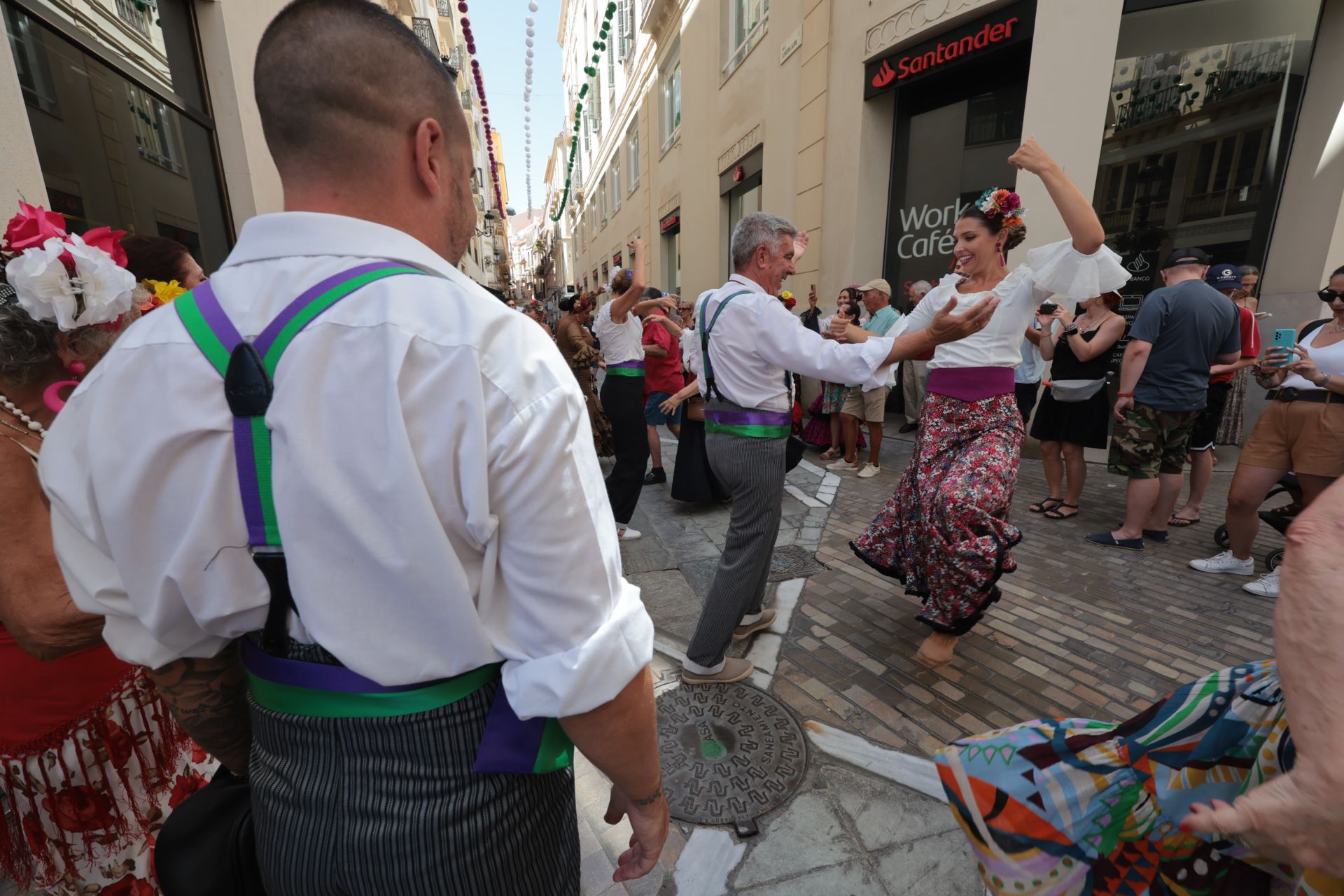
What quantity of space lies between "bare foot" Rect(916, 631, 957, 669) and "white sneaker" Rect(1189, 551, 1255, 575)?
7.46ft

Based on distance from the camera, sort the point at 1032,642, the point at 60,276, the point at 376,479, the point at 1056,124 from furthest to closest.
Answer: the point at 1056,124, the point at 1032,642, the point at 60,276, the point at 376,479

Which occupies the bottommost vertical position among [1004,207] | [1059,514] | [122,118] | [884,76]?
[1059,514]

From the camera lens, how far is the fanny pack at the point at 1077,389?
171 inches

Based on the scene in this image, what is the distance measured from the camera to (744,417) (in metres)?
2.57

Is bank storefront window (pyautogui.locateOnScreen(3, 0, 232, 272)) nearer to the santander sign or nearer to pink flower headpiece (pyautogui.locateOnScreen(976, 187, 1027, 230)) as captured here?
pink flower headpiece (pyautogui.locateOnScreen(976, 187, 1027, 230))

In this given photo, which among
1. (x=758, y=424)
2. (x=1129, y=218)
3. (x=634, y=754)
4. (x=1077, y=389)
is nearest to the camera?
(x=634, y=754)

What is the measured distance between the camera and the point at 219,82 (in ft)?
14.0

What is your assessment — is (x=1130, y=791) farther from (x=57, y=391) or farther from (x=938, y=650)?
(x=57, y=391)

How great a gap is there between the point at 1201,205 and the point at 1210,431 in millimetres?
3219

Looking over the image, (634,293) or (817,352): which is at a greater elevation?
(634,293)

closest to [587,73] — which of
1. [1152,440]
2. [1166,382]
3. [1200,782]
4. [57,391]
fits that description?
[1166,382]

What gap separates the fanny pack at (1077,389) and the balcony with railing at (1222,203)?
333cm

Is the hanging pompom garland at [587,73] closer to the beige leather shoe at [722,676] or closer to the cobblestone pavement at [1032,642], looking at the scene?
the cobblestone pavement at [1032,642]

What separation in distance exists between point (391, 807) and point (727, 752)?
167cm
